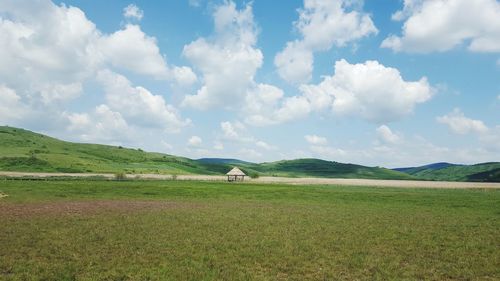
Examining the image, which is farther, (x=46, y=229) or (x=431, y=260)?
(x=46, y=229)

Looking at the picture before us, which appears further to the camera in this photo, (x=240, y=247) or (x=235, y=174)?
(x=235, y=174)

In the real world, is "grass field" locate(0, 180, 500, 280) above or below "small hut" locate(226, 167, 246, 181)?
below

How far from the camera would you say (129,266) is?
20656mm

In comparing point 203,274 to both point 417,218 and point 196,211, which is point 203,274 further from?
point 417,218

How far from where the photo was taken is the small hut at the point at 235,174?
145 meters

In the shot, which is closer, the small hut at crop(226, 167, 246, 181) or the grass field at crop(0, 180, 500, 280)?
the grass field at crop(0, 180, 500, 280)

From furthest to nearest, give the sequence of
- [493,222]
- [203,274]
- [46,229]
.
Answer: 1. [493,222]
2. [46,229]
3. [203,274]

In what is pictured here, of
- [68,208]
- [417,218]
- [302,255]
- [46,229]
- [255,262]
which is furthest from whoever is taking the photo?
[68,208]

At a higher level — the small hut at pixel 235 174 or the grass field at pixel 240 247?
the small hut at pixel 235 174

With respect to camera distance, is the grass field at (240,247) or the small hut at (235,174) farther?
the small hut at (235,174)

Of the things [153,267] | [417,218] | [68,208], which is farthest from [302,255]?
[68,208]

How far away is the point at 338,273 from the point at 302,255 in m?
4.04

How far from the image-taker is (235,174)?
145375 millimetres

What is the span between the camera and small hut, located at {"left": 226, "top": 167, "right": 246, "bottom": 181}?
14525 centimetres
